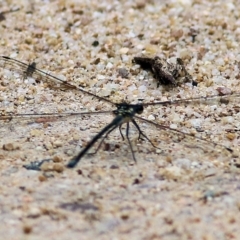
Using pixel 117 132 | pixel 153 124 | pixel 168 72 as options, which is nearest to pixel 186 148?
pixel 153 124

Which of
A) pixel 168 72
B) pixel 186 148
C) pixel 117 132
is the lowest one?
pixel 186 148

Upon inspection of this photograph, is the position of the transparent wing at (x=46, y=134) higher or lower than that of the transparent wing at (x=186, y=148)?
higher

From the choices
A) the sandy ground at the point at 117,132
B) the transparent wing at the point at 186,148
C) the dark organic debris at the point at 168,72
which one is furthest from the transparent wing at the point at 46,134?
the dark organic debris at the point at 168,72

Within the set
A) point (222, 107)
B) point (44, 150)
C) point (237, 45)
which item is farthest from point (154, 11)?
point (44, 150)

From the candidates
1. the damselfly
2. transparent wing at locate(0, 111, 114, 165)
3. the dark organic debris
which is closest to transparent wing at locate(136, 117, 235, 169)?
the damselfly

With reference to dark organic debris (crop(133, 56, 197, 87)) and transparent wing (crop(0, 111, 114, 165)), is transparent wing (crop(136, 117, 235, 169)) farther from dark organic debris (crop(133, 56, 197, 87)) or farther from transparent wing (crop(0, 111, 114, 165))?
dark organic debris (crop(133, 56, 197, 87))

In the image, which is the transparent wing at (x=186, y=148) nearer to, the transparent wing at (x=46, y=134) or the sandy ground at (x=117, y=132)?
the sandy ground at (x=117, y=132)

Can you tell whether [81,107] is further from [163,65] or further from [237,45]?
[237,45]

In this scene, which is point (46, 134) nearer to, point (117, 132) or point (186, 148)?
point (117, 132)
